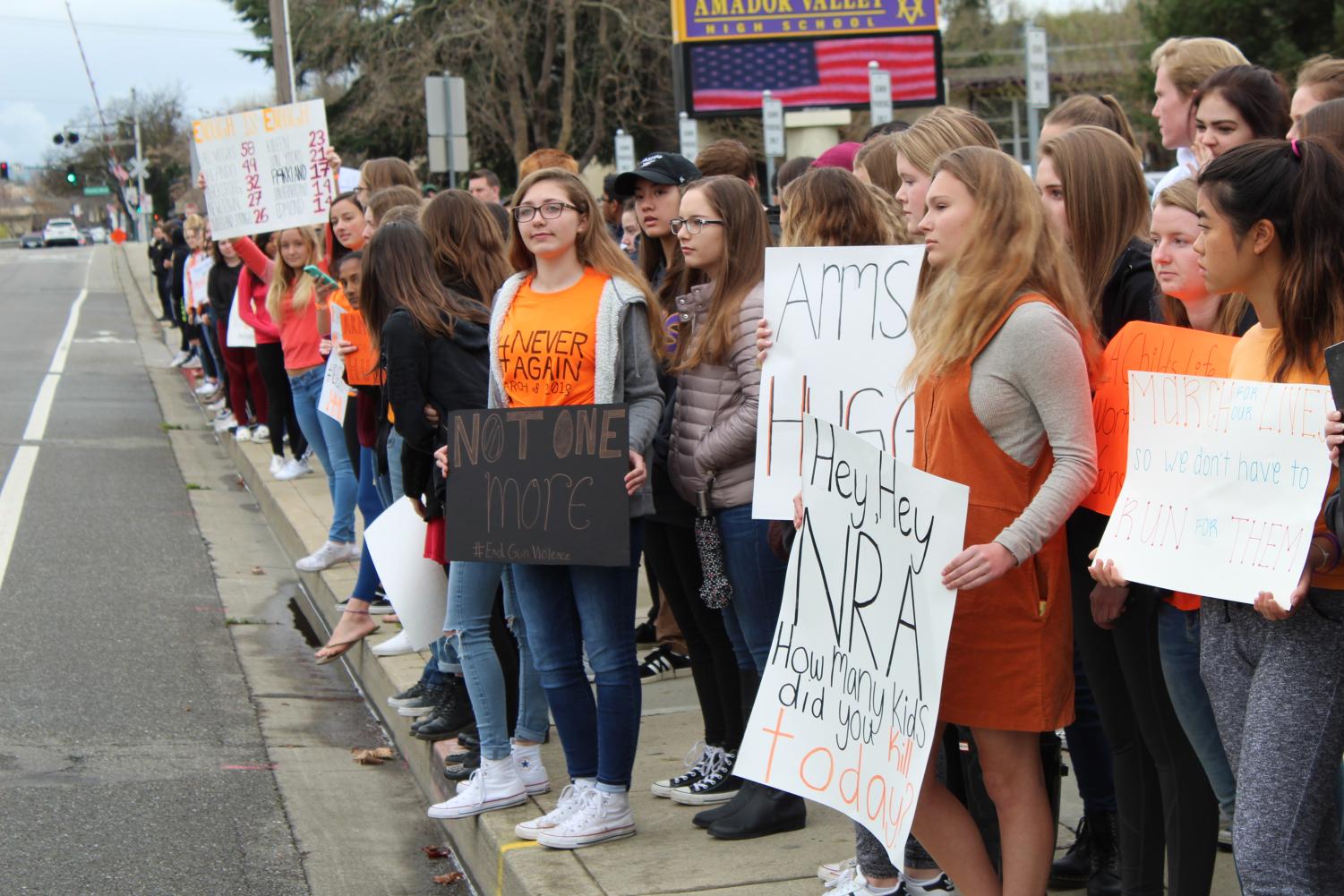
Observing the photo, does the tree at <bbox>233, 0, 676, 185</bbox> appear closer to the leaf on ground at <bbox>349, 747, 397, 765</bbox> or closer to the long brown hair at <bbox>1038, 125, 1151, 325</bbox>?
the leaf on ground at <bbox>349, 747, 397, 765</bbox>

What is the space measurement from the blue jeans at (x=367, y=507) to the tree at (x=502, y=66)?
109ft

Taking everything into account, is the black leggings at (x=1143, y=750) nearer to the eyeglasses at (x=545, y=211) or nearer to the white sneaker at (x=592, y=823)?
the white sneaker at (x=592, y=823)

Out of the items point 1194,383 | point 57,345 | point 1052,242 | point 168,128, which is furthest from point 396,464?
point 168,128

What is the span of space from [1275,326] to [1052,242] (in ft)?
1.87

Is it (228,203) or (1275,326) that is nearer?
(1275,326)

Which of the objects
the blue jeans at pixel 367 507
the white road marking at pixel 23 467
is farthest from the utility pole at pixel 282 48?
the blue jeans at pixel 367 507

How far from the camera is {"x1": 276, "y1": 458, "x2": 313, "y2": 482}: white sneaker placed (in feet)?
35.9

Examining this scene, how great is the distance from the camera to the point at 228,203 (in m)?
9.05

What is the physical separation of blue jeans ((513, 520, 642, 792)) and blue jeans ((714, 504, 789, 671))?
0.86 ft

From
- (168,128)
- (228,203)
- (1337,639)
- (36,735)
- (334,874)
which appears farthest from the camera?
(168,128)

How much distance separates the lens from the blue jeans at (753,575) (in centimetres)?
426

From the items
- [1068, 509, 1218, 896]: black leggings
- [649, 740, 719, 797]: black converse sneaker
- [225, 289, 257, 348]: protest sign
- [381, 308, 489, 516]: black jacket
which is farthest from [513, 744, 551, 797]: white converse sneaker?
[225, 289, 257, 348]: protest sign

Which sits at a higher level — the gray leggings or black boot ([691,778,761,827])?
the gray leggings

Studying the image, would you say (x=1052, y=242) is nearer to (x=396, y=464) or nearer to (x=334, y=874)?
(x=334, y=874)
